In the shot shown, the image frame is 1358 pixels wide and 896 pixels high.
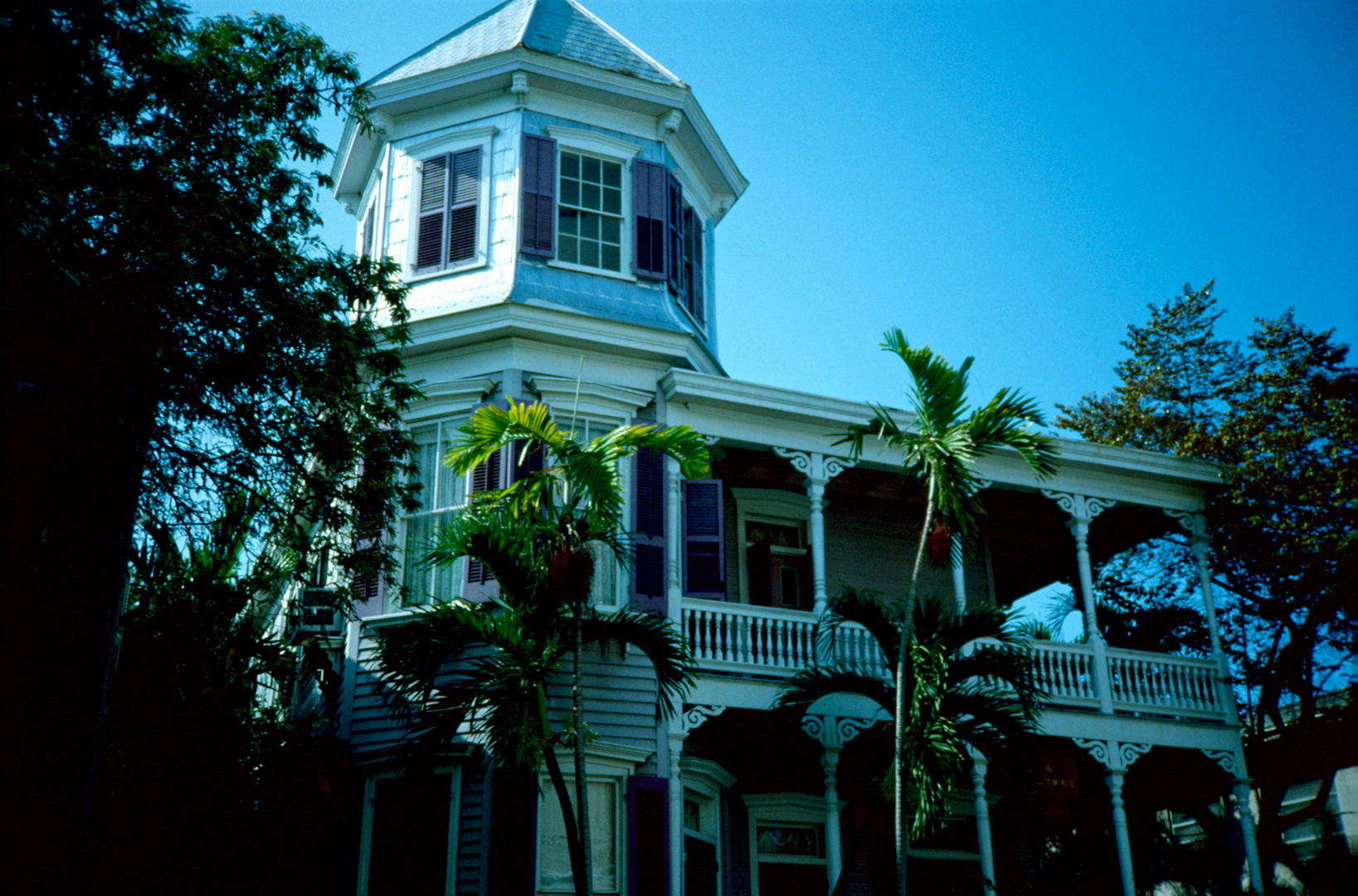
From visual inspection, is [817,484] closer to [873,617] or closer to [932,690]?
[873,617]

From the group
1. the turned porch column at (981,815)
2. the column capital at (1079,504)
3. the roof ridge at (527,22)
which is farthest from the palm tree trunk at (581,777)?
the roof ridge at (527,22)

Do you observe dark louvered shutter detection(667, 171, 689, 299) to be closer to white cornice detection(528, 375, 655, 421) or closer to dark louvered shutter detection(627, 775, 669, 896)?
white cornice detection(528, 375, 655, 421)

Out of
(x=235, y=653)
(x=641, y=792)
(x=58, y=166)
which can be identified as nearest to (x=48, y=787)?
(x=58, y=166)

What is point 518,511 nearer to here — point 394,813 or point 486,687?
point 486,687

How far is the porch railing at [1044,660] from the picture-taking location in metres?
12.9

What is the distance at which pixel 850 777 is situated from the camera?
14.6 metres

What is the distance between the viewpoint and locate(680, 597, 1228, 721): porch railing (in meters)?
12.9

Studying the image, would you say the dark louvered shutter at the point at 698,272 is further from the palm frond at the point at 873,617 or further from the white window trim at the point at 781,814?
the white window trim at the point at 781,814

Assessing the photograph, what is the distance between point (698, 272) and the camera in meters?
16.3

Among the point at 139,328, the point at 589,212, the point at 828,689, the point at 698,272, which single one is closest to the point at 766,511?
the point at 698,272

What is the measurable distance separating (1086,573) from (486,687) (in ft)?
26.2

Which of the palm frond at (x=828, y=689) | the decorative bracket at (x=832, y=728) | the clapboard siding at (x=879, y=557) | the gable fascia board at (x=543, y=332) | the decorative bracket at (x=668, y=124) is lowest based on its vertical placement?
the decorative bracket at (x=832, y=728)

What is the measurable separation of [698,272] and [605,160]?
203 cm

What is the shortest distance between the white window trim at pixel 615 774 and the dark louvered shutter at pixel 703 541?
2.00m
